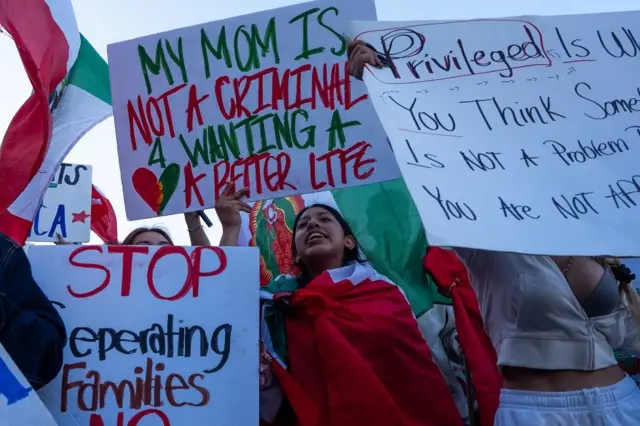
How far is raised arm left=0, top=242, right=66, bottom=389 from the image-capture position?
1666mm

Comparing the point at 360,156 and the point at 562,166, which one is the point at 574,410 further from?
the point at 360,156

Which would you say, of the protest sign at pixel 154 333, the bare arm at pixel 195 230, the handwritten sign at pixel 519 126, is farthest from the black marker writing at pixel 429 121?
the bare arm at pixel 195 230

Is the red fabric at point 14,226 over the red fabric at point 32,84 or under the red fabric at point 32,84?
under

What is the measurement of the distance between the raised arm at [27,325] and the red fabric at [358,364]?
0.86 meters

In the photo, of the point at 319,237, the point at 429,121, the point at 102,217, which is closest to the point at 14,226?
the point at 319,237

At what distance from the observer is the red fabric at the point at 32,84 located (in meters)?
2.15

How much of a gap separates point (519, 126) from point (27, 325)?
132cm

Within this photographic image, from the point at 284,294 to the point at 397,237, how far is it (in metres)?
0.93

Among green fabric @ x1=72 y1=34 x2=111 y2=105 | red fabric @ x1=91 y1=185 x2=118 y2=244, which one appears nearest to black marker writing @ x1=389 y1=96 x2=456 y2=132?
green fabric @ x1=72 y1=34 x2=111 y2=105

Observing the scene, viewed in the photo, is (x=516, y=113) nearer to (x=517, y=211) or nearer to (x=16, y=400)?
(x=517, y=211)

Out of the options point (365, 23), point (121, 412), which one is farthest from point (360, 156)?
point (121, 412)

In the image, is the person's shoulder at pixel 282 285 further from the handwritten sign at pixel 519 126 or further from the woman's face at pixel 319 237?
the handwritten sign at pixel 519 126

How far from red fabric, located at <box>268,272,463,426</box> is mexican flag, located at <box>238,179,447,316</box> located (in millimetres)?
553

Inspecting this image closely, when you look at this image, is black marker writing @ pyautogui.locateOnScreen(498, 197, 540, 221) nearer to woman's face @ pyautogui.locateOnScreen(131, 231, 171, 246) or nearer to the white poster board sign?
the white poster board sign
